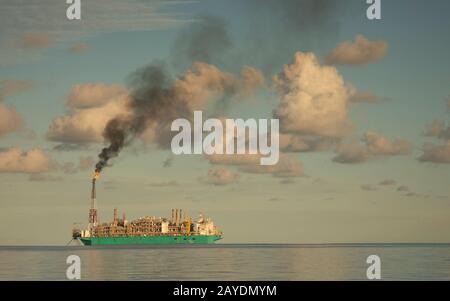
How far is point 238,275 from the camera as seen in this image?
7406 centimetres

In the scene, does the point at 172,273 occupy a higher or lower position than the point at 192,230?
lower
